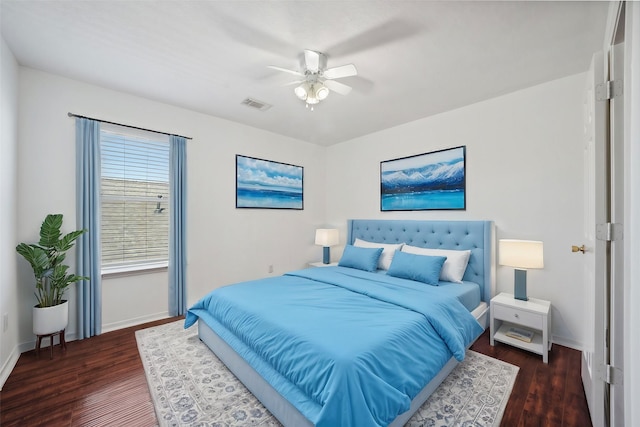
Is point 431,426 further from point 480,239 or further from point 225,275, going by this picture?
point 225,275

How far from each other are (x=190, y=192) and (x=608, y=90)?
152 inches

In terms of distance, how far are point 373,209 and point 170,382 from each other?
10.8 ft

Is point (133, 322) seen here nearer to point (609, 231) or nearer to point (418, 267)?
point (418, 267)

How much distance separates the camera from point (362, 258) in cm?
354

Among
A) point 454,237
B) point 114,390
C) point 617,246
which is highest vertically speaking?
point 617,246

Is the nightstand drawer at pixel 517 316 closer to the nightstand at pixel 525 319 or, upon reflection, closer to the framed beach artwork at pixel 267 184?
the nightstand at pixel 525 319

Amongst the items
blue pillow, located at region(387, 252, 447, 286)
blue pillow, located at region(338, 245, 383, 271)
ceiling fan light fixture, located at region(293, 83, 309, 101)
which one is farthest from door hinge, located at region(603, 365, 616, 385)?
ceiling fan light fixture, located at region(293, 83, 309, 101)

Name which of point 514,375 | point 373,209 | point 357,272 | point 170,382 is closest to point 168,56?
point 170,382

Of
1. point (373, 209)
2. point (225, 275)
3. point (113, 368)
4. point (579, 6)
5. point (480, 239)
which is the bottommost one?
point (113, 368)

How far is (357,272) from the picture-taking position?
3301 mm

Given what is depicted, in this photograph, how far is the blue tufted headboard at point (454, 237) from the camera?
295 cm

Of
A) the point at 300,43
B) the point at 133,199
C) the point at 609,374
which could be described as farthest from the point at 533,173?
the point at 133,199

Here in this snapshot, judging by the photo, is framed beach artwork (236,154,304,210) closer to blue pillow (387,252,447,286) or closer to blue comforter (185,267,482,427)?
blue comforter (185,267,482,427)
